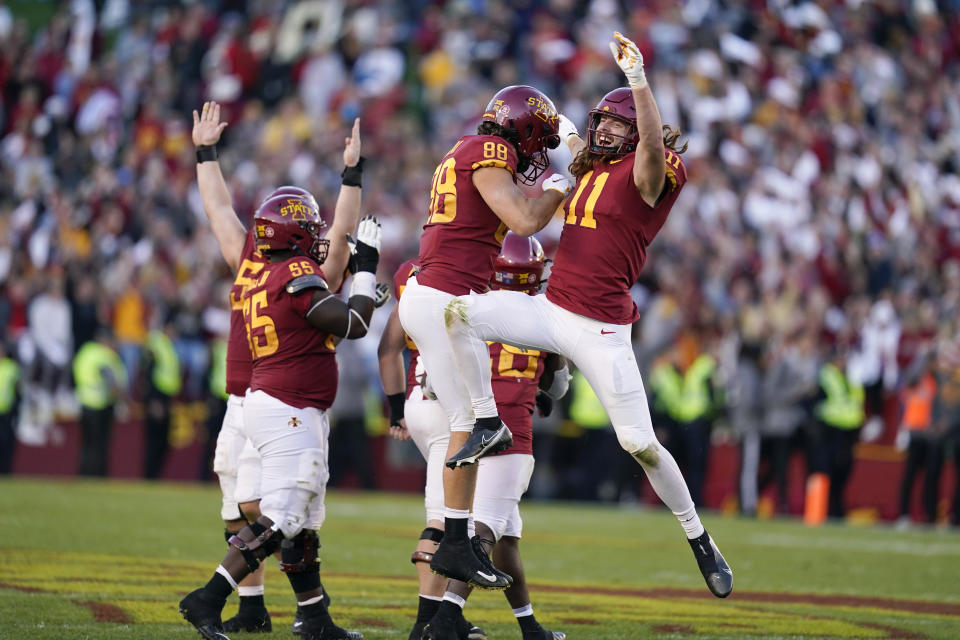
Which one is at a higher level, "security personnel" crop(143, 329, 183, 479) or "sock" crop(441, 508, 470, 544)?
"security personnel" crop(143, 329, 183, 479)

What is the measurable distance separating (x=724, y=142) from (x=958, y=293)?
5262mm

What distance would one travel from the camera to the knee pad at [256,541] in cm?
664

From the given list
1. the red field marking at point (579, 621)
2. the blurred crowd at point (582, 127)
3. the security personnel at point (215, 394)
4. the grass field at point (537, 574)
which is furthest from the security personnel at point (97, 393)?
the red field marking at point (579, 621)

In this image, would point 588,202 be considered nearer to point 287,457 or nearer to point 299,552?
point 287,457

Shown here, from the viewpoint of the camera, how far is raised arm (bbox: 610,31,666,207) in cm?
642

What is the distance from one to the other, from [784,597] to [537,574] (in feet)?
5.79

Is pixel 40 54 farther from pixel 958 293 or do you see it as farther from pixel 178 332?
pixel 958 293

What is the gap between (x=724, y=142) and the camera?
22906 millimetres

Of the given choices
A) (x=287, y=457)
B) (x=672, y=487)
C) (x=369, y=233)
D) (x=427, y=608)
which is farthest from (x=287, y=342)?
(x=672, y=487)

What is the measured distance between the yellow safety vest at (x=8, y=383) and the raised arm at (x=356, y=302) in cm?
1114

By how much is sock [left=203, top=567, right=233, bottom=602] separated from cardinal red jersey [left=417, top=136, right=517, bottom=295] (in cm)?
164

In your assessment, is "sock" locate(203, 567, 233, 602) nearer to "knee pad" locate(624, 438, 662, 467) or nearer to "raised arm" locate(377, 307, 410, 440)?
"raised arm" locate(377, 307, 410, 440)

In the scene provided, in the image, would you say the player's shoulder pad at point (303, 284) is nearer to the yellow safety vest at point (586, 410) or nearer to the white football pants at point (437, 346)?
the white football pants at point (437, 346)

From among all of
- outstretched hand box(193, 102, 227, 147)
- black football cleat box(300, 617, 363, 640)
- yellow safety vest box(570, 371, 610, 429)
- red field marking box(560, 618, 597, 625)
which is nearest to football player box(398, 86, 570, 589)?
black football cleat box(300, 617, 363, 640)
